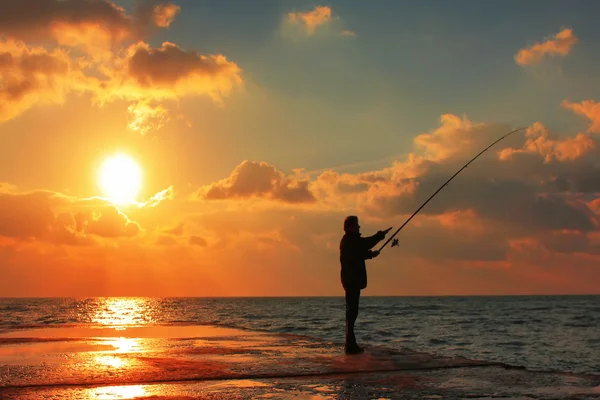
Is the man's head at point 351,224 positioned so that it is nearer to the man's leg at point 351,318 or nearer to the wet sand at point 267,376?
the man's leg at point 351,318

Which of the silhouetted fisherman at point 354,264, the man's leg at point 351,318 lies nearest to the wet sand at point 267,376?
the man's leg at point 351,318

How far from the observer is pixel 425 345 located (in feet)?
71.2

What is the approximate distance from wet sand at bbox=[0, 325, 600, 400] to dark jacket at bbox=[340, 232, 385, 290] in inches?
42.1

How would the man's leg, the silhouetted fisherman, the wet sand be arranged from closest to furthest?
1. the wet sand
2. the man's leg
3. the silhouetted fisherman

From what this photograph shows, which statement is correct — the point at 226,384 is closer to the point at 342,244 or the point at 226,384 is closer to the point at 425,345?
the point at 342,244

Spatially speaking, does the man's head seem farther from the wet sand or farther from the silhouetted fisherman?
the wet sand

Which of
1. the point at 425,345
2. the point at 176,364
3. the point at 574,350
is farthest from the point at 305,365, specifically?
the point at 574,350

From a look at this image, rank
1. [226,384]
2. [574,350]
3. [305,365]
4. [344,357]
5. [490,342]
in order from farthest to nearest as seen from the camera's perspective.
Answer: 1. [490,342]
2. [574,350]
3. [344,357]
4. [305,365]
5. [226,384]

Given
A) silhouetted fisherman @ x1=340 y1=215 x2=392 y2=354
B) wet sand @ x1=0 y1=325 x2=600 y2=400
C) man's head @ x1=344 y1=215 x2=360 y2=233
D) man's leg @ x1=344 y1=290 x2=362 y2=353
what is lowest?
wet sand @ x1=0 y1=325 x2=600 y2=400

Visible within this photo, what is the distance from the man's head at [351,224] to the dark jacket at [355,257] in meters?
0.11

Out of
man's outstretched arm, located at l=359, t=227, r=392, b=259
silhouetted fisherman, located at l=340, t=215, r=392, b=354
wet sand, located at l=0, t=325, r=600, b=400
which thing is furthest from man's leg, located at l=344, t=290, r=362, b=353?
man's outstretched arm, located at l=359, t=227, r=392, b=259

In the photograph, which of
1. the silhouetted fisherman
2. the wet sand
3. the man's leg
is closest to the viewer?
the wet sand

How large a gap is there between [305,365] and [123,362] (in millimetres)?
2447

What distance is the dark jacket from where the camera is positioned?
9297mm
